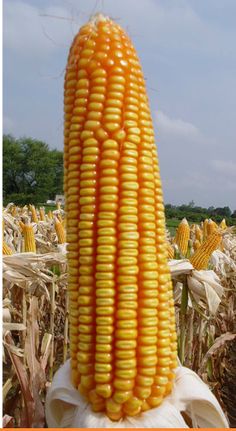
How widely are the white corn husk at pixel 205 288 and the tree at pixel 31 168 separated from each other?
154 ft

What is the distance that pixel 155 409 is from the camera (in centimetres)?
146

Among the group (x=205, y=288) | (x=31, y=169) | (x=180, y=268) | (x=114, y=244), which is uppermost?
(x=31, y=169)

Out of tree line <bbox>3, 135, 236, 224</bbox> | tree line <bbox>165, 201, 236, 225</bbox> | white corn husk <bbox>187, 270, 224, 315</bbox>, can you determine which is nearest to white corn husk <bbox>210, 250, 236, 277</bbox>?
white corn husk <bbox>187, 270, 224, 315</bbox>

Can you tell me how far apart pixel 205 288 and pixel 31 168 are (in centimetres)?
5373

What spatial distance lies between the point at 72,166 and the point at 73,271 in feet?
1.00

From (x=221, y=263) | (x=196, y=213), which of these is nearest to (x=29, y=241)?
(x=221, y=263)

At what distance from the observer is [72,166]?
4.91 ft

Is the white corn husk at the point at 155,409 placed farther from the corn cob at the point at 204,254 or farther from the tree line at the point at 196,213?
the tree line at the point at 196,213

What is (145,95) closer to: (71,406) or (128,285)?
(128,285)

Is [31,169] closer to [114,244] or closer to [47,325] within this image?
[47,325]

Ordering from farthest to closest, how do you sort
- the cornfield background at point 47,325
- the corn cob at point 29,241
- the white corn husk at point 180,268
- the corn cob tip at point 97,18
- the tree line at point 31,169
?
the tree line at point 31,169, the corn cob at point 29,241, the white corn husk at point 180,268, the cornfield background at point 47,325, the corn cob tip at point 97,18

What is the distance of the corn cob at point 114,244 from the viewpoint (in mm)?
1422

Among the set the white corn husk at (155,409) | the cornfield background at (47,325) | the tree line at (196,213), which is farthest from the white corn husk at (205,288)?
the tree line at (196,213)

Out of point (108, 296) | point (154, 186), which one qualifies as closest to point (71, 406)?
point (108, 296)
